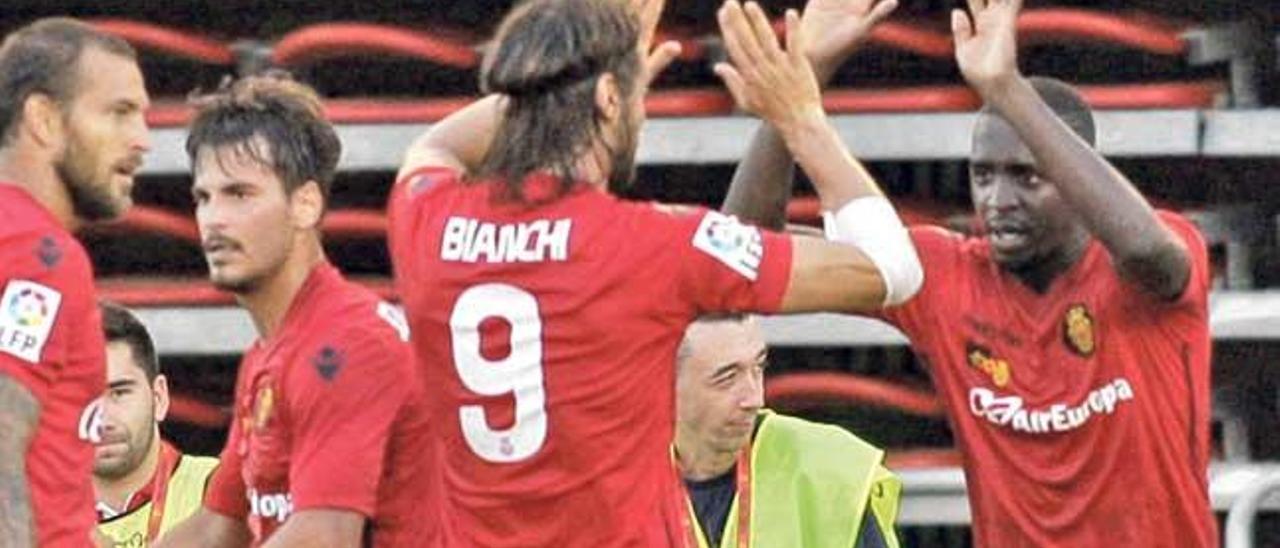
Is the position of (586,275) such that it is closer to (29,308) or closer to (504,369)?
(504,369)

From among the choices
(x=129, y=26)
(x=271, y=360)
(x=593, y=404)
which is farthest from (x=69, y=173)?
(x=129, y=26)

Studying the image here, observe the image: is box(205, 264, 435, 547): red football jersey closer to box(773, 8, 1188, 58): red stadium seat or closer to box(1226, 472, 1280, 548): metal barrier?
box(773, 8, 1188, 58): red stadium seat

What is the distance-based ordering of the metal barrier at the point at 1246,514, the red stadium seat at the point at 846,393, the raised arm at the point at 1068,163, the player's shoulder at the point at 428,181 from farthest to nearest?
the red stadium seat at the point at 846,393 < the metal barrier at the point at 1246,514 < the raised arm at the point at 1068,163 < the player's shoulder at the point at 428,181

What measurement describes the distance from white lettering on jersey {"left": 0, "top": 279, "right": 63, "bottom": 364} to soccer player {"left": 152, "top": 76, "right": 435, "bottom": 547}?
0.46 meters

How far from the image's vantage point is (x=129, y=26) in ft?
35.1

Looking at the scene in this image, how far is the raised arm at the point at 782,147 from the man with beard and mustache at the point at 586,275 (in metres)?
0.39

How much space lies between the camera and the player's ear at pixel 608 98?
792cm

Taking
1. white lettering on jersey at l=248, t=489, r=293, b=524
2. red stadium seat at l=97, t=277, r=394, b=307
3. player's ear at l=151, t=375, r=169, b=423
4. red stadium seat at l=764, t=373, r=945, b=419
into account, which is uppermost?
red stadium seat at l=97, t=277, r=394, b=307

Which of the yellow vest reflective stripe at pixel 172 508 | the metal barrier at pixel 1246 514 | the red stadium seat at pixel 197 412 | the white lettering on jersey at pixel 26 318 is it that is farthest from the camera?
the red stadium seat at pixel 197 412

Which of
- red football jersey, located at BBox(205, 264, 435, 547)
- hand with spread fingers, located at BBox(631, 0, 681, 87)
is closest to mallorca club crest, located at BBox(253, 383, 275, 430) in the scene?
red football jersey, located at BBox(205, 264, 435, 547)

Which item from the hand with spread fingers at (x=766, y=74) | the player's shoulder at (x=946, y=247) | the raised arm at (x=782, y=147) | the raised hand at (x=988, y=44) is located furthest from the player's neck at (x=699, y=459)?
the hand with spread fingers at (x=766, y=74)

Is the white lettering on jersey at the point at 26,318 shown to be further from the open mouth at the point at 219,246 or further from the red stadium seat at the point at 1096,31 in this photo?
the red stadium seat at the point at 1096,31

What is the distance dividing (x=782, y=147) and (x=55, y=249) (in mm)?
1432

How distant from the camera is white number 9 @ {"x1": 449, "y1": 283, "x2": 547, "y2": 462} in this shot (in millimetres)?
7938
